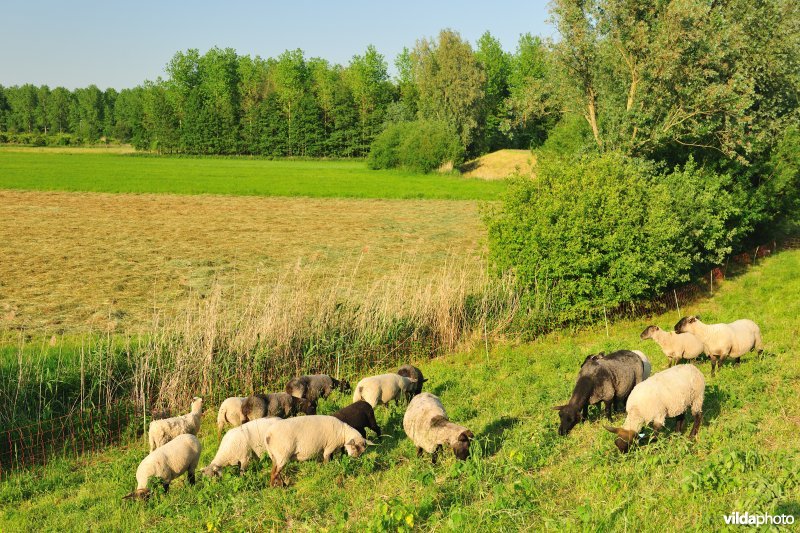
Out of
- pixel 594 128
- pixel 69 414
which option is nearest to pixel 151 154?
pixel 594 128

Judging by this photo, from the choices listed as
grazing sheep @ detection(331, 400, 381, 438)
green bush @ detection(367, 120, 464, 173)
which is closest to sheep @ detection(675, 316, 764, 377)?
grazing sheep @ detection(331, 400, 381, 438)

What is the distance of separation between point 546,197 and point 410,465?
12000mm

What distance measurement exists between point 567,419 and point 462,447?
200 centimetres

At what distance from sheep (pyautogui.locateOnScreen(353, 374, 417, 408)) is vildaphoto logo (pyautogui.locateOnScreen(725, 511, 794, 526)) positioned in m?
6.37

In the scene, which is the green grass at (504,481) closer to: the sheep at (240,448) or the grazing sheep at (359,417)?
the sheep at (240,448)

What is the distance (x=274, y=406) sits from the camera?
10.8m

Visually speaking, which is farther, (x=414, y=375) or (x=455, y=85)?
(x=455, y=85)

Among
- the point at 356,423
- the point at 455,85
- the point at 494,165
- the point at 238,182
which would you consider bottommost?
the point at 356,423

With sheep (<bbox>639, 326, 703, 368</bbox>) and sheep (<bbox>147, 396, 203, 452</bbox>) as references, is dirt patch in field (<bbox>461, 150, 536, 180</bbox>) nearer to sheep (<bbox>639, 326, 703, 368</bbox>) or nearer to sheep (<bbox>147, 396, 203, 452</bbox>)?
sheep (<bbox>639, 326, 703, 368</bbox>)

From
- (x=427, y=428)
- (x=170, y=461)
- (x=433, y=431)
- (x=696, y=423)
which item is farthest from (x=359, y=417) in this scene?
(x=696, y=423)

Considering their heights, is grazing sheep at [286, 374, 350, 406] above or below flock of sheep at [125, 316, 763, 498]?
below

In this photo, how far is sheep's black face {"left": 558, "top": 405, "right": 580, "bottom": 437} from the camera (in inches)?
368

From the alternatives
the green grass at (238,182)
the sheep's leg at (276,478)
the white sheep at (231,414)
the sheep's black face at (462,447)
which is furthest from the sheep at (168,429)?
the green grass at (238,182)

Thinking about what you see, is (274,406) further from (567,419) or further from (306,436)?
(567,419)
